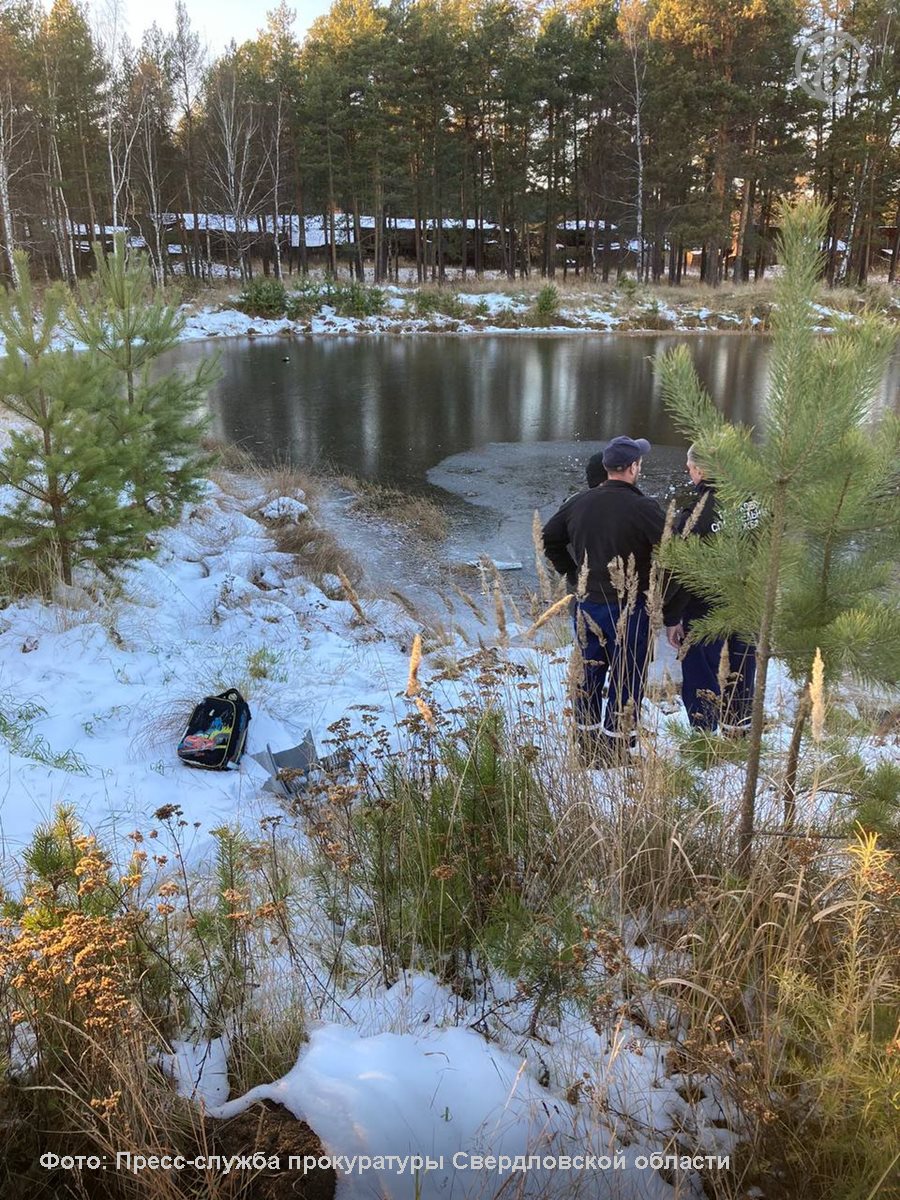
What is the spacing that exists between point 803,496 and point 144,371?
252 inches

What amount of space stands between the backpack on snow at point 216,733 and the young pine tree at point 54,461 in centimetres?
212

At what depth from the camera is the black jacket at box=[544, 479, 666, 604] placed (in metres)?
4.19

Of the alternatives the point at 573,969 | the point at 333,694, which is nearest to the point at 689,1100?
the point at 573,969

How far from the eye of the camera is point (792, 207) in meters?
1.98

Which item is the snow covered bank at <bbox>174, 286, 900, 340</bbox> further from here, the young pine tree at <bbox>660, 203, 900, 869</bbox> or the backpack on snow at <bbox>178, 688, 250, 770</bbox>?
the young pine tree at <bbox>660, 203, 900, 869</bbox>

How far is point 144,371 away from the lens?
7102 mm

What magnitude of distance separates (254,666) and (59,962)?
3.91 m

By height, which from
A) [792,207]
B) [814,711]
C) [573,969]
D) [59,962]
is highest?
[792,207]

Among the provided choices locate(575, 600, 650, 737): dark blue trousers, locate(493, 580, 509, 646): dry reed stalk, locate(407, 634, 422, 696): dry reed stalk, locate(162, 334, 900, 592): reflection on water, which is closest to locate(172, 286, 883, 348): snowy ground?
locate(162, 334, 900, 592): reflection on water

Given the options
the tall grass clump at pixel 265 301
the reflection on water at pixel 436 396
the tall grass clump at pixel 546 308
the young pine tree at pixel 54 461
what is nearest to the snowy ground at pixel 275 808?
the young pine tree at pixel 54 461

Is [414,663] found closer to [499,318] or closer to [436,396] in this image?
[436,396]

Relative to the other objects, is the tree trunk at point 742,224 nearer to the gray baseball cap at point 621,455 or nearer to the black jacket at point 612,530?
the gray baseball cap at point 621,455

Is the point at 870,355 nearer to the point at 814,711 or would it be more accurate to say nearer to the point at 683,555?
the point at 683,555

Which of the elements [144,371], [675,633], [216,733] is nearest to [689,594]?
[675,633]
